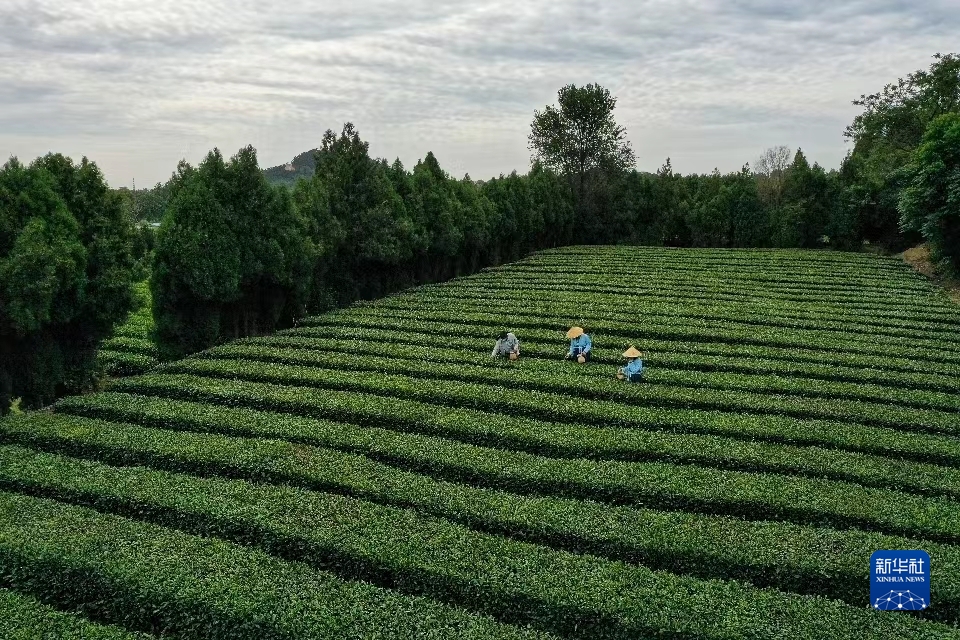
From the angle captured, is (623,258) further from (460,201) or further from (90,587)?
(90,587)

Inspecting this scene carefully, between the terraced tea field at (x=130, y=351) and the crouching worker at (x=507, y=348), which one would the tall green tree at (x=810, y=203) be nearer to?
the crouching worker at (x=507, y=348)

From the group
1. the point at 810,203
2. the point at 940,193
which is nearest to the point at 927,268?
the point at 940,193

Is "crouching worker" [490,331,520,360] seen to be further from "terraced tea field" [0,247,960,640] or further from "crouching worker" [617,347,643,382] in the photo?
"crouching worker" [617,347,643,382]

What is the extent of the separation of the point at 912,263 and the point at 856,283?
33.5 ft

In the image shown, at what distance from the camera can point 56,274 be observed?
1355 centimetres

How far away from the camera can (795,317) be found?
2209cm

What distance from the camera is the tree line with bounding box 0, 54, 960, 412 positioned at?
1424 cm

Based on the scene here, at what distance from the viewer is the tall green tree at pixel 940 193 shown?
88.0 feet

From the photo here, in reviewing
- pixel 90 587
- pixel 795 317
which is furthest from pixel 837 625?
pixel 795 317

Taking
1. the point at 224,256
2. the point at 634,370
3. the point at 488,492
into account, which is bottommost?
the point at 488,492

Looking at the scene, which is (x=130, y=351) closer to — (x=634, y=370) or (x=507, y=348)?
(x=507, y=348)

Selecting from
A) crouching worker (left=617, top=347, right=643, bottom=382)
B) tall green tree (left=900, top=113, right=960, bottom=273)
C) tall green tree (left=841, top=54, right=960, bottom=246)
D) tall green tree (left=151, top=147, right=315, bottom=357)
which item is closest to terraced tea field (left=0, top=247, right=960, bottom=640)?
crouching worker (left=617, top=347, right=643, bottom=382)

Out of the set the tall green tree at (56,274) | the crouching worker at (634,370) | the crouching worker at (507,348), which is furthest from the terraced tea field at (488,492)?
the tall green tree at (56,274)

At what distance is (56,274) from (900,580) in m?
15.8
